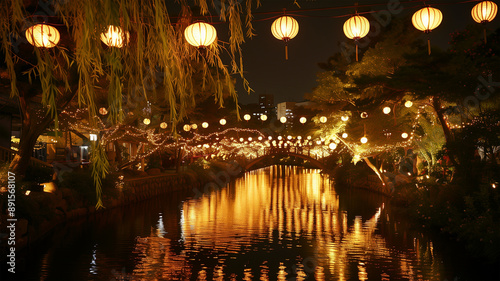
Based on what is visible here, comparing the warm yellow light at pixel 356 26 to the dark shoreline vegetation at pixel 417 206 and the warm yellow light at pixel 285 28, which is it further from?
the dark shoreline vegetation at pixel 417 206

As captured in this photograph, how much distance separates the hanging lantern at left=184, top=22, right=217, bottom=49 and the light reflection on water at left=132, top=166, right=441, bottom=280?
5341 millimetres

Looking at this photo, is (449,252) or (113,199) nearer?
(449,252)

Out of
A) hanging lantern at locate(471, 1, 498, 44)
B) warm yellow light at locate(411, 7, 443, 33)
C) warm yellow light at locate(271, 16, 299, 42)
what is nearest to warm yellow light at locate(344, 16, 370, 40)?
warm yellow light at locate(411, 7, 443, 33)

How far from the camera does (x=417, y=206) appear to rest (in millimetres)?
16672

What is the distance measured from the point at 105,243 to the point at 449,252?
9.81m

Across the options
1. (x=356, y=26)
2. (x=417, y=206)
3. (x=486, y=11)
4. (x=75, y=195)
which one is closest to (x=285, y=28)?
(x=356, y=26)

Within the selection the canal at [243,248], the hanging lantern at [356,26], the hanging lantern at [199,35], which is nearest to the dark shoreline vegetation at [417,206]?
the canal at [243,248]

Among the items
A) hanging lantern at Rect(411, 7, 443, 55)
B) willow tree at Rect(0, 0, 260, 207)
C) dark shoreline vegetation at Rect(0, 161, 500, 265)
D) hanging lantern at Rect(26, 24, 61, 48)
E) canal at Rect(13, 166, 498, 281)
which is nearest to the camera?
willow tree at Rect(0, 0, 260, 207)

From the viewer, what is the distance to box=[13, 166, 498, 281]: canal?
9.87 m

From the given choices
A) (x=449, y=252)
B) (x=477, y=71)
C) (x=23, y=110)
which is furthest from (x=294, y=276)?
(x=23, y=110)

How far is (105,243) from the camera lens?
13016 mm

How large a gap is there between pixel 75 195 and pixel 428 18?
550 inches

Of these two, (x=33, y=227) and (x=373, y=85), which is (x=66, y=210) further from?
(x=373, y=85)

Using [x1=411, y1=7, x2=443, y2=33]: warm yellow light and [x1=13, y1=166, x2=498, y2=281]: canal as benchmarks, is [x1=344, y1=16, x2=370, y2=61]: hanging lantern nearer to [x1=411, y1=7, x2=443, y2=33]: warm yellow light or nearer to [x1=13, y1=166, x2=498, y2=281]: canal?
[x1=411, y1=7, x2=443, y2=33]: warm yellow light
